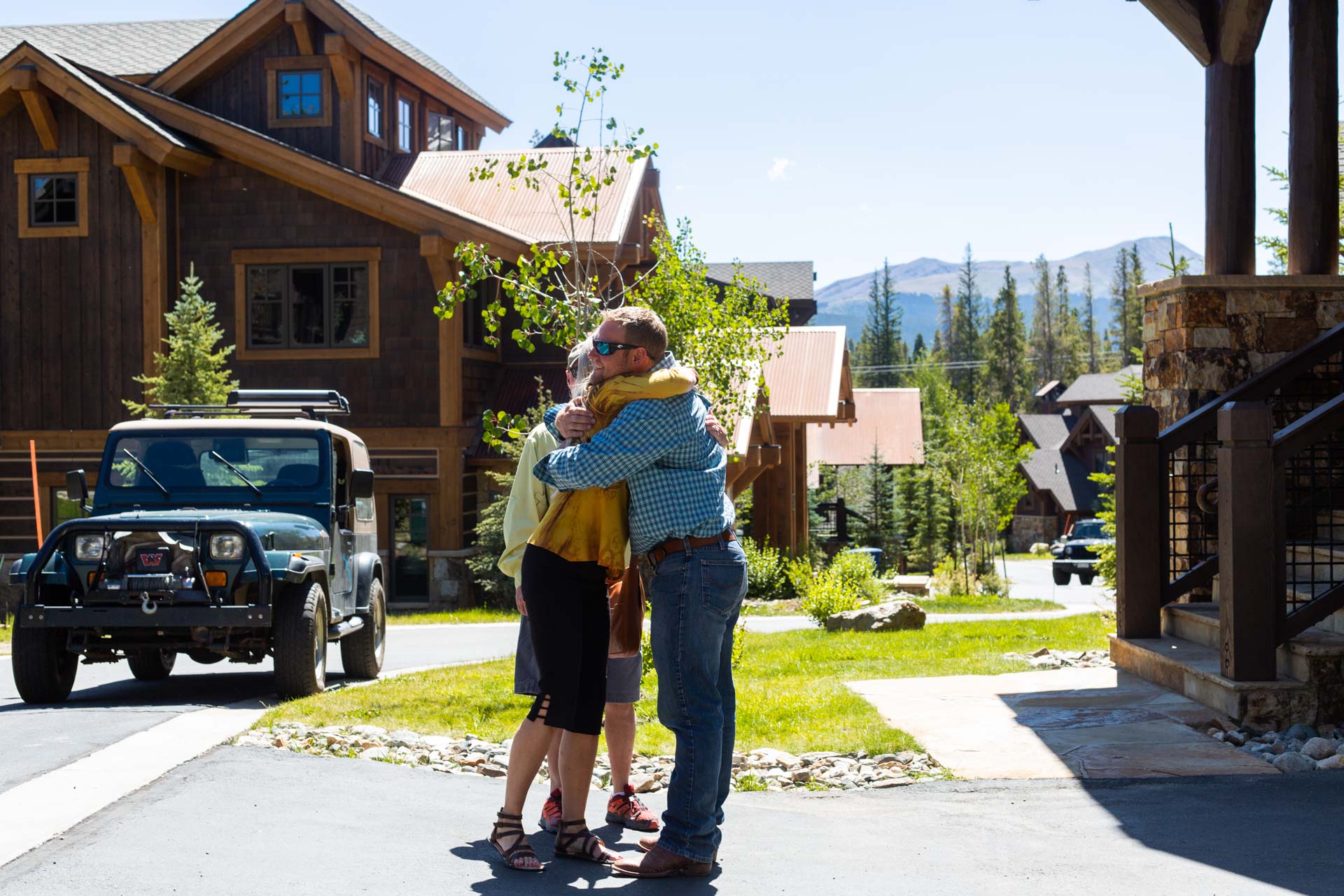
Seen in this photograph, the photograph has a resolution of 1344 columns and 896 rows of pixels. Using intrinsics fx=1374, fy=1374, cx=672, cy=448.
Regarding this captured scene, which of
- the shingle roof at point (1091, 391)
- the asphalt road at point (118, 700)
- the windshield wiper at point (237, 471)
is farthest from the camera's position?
the shingle roof at point (1091, 391)

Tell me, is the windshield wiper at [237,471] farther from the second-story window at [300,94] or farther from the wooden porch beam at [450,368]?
the second-story window at [300,94]

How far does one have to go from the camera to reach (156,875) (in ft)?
15.2

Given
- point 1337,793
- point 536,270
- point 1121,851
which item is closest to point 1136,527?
point 1337,793

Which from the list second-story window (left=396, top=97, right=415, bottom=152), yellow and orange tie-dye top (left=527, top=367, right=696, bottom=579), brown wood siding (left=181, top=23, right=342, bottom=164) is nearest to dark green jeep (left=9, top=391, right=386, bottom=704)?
yellow and orange tie-dye top (left=527, top=367, right=696, bottom=579)

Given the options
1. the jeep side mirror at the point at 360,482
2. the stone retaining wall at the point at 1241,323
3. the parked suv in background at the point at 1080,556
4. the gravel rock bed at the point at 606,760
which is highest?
the stone retaining wall at the point at 1241,323

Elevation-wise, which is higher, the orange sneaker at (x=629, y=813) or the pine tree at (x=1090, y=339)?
the pine tree at (x=1090, y=339)

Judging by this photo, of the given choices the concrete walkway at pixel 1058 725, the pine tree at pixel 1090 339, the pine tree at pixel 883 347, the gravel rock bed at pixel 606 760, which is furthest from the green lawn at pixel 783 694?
the pine tree at pixel 1090 339

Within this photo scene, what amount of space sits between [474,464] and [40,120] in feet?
30.3

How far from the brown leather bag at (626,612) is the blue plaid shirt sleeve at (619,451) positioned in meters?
0.58

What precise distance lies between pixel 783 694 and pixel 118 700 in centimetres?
453

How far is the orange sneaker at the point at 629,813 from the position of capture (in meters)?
5.47

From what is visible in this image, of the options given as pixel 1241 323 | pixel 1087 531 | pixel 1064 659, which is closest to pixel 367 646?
pixel 1064 659

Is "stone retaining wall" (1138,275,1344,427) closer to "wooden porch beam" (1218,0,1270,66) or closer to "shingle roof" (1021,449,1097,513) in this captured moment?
"wooden porch beam" (1218,0,1270,66)

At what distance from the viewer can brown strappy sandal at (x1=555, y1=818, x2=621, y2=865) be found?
496 centimetres
